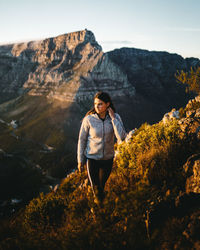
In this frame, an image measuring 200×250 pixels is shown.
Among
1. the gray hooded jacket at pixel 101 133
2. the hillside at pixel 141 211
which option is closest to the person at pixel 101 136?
the gray hooded jacket at pixel 101 133

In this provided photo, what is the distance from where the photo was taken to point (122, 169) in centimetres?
646

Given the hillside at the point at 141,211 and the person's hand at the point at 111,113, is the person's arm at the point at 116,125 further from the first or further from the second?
the hillside at the point at 141,211

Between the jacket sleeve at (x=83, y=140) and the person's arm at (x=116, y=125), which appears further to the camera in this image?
the jacket sleeve at (x=83, y=140)

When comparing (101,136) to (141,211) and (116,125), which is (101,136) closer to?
(116,125)

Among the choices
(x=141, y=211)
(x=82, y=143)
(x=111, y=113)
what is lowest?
(x=141, y=211)

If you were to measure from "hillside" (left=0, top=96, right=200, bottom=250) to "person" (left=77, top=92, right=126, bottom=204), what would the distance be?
0.59m

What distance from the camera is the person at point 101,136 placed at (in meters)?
5.39

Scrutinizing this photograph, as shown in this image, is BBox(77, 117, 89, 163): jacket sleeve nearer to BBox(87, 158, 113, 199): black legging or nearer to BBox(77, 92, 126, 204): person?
BBox(77, 92, 126, 204): person

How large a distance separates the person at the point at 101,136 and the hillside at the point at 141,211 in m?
0.59

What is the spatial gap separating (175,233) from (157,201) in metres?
0.84

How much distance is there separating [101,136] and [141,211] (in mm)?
2446

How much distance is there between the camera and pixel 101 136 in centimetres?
544

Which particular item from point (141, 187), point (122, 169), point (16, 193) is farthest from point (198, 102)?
point (16, 193)

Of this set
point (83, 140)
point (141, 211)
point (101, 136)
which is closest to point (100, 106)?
point (101, 136)
